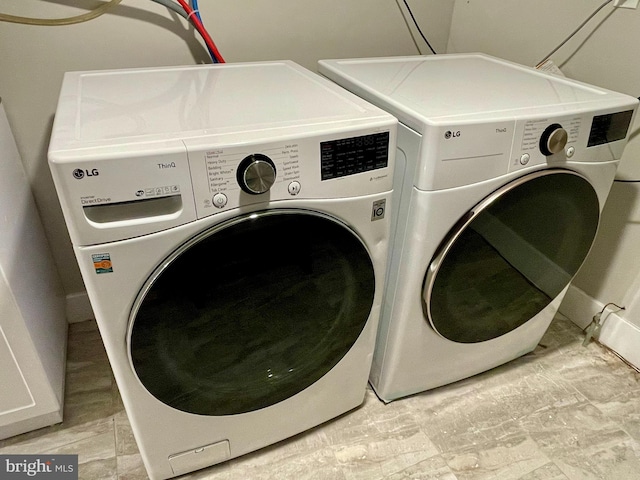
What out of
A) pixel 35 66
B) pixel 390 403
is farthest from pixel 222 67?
pixel 390 403

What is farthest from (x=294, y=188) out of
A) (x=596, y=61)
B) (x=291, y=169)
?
(x=596, y=61)

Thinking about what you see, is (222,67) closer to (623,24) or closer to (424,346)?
(424,346)

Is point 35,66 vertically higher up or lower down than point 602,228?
higher up

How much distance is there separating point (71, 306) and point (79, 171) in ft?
3.32

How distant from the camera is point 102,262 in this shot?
2.47ft

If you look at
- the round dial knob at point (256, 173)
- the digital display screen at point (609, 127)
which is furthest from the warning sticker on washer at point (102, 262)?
the digital display screen at point (609, 127)

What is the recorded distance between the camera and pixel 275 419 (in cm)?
112

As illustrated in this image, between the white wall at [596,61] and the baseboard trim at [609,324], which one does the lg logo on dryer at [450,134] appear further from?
the baseboard trim at [609,324]

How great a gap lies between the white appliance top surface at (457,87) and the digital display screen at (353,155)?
102mm

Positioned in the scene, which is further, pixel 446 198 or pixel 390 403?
pixel 390 403

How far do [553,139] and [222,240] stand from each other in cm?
69

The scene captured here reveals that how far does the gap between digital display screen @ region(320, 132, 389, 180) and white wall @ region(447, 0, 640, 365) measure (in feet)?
2.72

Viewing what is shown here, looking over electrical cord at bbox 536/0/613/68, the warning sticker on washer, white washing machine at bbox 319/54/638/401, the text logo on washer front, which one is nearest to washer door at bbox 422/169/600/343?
white washing machine at bbox 319/54/638/401

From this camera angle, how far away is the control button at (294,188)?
818mm
